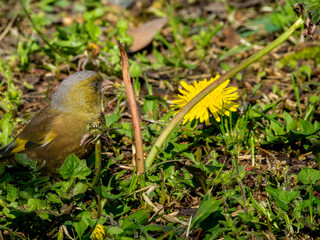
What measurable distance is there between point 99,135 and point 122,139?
1.81 meters

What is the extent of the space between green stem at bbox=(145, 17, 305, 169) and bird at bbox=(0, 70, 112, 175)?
589 mm

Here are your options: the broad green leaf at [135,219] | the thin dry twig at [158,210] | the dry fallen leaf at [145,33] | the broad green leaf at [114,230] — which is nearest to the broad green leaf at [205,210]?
the thin dry twig at [158,210]

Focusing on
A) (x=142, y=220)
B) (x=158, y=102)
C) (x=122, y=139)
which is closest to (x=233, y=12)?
(x=158, y=102)

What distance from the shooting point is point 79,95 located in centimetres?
424

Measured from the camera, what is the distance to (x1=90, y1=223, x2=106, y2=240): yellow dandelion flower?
322 centimetres

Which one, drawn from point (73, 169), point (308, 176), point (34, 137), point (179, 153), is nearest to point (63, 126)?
point (34, 137)

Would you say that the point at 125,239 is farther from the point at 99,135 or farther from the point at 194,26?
the point at 194,26

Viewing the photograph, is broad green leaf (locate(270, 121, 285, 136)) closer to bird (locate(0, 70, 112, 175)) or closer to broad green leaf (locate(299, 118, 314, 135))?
broad green leaf (locate(299, 118, 314, 135))

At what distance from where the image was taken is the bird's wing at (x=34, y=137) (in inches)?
158

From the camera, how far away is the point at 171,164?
3.87 metres

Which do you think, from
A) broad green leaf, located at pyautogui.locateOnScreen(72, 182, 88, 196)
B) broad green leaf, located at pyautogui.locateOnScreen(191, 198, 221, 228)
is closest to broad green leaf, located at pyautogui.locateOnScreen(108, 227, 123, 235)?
broad green leaf, located at pyautogui.locateOnScreen(72, 182, 88, 196)

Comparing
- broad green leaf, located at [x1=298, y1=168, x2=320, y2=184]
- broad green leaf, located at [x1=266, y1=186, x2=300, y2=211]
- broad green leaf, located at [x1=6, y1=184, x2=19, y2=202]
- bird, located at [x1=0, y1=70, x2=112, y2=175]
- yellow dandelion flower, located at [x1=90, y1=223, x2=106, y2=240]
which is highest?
bird, located at [x1=0, y1=70, x2=112, y2=175]

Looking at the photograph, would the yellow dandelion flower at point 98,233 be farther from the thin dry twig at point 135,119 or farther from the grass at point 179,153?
the thin dry twig at point 135,119

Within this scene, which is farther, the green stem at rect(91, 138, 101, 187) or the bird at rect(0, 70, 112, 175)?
the bird at rect(0, 70, 112, 175)
